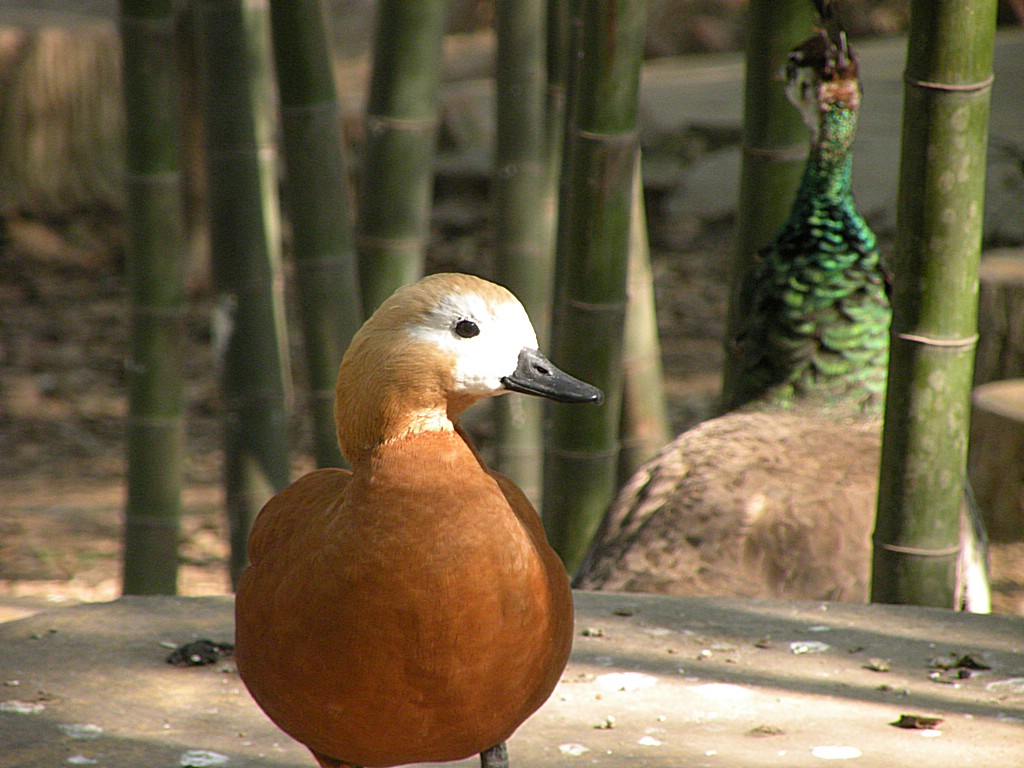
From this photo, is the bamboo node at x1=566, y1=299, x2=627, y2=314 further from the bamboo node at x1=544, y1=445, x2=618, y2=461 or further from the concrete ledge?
the concrete ledge

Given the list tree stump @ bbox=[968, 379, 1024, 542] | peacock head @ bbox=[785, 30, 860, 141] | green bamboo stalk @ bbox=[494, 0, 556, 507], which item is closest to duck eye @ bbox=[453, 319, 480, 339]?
peacock head @ bbox=[785, 30, 860, 141]

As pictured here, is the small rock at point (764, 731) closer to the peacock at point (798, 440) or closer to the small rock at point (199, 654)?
the peacock at point (798, 440)

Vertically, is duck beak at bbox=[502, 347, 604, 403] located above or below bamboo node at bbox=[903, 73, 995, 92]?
below

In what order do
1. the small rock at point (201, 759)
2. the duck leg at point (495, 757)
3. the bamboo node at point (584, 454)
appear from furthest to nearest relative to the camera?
1. the bamboo node at point (584, 454)
2. the small rock at point (201, 759)
3. the duck leg at point (495, 757)

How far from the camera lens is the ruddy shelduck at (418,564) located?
1190 millimetres

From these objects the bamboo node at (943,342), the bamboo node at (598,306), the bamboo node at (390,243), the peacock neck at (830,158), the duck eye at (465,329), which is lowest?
the bamboo node at (943,342)

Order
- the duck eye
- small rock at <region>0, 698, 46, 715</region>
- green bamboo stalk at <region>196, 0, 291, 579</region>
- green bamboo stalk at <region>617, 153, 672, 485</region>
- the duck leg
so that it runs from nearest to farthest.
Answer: the duck eye → the duck leg → small rock at <region>0, 698, 46, 715</region> → green bamboo stalk at <region>196, 0, 291, 579</region> → green bamboo stalk at <region>617, 153, 672, 485</region>

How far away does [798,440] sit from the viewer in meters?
2.41

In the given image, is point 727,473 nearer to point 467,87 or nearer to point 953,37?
point 953,37

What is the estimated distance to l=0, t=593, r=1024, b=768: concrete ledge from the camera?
155 cm

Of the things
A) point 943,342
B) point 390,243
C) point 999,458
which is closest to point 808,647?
point 943,342

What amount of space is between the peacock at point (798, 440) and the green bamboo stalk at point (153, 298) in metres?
1.00

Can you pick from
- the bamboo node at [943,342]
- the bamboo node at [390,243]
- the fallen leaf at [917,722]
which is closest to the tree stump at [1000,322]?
the bamboo node at [390,243]

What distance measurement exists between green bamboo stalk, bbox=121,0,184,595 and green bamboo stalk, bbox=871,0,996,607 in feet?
4.72
